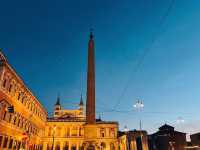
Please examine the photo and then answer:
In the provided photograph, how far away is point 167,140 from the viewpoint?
199ft

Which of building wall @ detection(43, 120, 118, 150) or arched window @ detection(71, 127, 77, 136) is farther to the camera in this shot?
arched window @ detection(71, 127, 77, 136)

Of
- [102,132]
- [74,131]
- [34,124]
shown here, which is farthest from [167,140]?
[34,124]

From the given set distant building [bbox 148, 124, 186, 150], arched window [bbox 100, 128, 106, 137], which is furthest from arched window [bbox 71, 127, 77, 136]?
distant building [bbox 148, 124, 186, 150]

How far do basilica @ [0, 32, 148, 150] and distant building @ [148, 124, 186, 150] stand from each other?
13669 millimetres

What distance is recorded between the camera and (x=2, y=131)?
24.2 m

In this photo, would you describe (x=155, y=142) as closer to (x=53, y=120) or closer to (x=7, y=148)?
(x=53, y=120)

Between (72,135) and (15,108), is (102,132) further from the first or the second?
(15,108)

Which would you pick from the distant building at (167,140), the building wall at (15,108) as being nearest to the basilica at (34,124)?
the building wall at (15,108)

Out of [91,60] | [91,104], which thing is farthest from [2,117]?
[91,60]

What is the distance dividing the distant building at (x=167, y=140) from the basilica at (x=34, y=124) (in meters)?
13.7

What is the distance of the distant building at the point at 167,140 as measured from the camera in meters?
59.5

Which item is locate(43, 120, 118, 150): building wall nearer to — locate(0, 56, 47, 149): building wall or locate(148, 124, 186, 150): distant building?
locate(148, 124, 186, 150): distant building

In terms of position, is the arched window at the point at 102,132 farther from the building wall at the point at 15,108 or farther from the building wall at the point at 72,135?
the building wall at the point at 15,108

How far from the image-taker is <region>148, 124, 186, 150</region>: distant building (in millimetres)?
59469
